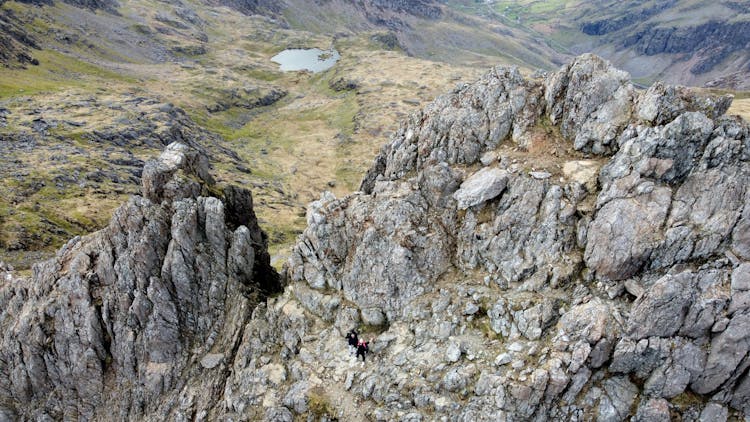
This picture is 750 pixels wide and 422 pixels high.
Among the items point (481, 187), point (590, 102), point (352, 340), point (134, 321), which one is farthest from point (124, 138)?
point (590, 102)

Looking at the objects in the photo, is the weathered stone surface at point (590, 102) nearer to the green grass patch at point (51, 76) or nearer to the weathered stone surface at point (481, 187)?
the weathered stone surface at point (481, 187)

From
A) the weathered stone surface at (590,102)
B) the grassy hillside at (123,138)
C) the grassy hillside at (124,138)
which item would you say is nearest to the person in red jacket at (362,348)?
the weathered stone surface at (590,102)

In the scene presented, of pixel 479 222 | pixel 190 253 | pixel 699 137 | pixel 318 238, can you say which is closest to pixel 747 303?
pixel 699 137

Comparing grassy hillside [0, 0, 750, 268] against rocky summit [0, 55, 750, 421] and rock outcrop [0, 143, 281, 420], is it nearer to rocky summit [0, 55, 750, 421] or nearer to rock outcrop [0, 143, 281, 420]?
rock outcrop [0, 143, 281, 420]

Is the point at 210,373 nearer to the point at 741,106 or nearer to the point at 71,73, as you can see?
the point at 741,106

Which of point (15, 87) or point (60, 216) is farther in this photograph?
point (15, 87)

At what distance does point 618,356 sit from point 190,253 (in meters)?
32.1

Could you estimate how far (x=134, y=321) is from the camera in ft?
114

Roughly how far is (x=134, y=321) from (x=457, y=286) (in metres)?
26.4

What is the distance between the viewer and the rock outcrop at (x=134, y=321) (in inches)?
1352

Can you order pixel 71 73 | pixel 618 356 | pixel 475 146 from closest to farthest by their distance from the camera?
pixel 618 356 < pixel 475 146 < pixel 71 73

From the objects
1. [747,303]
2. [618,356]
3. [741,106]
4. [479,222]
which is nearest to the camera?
→ [747,303]

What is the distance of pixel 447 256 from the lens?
3150cm

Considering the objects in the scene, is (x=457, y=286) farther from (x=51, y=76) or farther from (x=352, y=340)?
(x=51, y=76)
